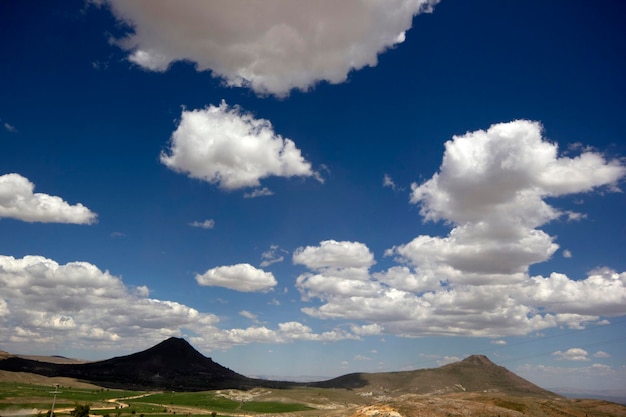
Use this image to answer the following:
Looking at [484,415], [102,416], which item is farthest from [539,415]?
[102,416]

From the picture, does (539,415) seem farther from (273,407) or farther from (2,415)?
(2,415)

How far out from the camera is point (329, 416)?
124 m

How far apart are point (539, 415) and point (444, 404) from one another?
2442 cm

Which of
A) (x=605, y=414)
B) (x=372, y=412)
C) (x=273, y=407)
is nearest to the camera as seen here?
(x=372, y=412)

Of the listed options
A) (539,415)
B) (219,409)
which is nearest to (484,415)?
(539,415)

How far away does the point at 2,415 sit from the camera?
114 m

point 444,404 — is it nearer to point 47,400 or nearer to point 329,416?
point 329,416

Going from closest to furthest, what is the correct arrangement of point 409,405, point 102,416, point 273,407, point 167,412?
point 409,405 → point 102,416 → point 167,412 → point 273,407

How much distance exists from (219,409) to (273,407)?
26.9 meters

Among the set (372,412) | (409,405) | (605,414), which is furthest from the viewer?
(605,414)

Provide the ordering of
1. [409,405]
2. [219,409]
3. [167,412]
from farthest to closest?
[219,409] < [167,412] < [409,405]

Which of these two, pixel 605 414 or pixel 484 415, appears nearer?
pixel 484 415

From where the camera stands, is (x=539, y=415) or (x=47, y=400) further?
(x=47, y=400)

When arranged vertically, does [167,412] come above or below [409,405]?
below
